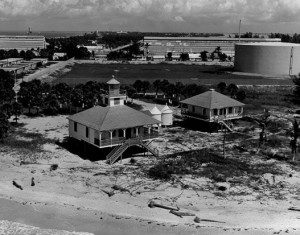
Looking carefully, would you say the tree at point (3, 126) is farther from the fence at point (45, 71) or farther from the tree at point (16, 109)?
the fence at point (45, 71)

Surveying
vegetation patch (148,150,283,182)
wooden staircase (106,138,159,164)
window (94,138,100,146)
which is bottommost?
vegetation patch (148,150,283,182)

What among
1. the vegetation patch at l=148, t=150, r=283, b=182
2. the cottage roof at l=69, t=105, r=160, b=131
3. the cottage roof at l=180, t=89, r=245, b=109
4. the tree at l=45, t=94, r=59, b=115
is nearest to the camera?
the vegetation patch at l=148, t=150, r=283, b=182

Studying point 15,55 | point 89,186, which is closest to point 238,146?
point 89,186

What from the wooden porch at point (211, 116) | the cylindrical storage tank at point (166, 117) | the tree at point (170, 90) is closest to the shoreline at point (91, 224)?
the wooden porch at point (211, 116)

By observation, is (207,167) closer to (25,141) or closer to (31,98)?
(25,141)

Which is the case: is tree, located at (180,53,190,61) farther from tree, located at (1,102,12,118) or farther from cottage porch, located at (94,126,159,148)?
cottage porch, located at (94,126,159,148)

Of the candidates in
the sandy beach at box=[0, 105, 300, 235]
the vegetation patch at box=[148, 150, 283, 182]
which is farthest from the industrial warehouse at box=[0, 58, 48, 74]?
the vegetation patch at box=[148, 150, 283, 182]

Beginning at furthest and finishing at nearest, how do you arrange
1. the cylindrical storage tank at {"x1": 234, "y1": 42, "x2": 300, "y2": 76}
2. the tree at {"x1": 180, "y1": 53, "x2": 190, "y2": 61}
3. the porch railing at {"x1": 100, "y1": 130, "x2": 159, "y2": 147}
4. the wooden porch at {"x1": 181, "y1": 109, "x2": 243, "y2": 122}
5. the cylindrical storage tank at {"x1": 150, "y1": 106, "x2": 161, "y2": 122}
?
the tree at {"x1": 180, "y1": 53, "x2": 190, "y2": 61} → the cylindrical storage tank at {"x1": 234, "y1": 42, "x2": 300, "y2": 76} → the cylindrical storage tank at {"x1": 150, "y1": 106, "x2": 161, "y2": 122} → the wooden porch at {"x1": 181, "y1": 109, "x2": 243, "y2": 122} → the porch railing at {"x1": 100, "y1": 130, "x2": 159, "y2": 147}
